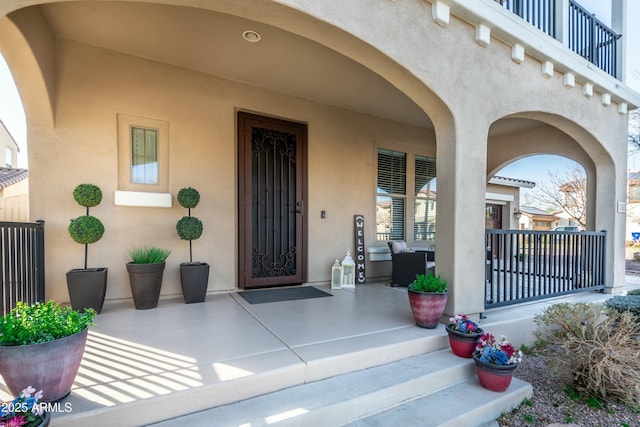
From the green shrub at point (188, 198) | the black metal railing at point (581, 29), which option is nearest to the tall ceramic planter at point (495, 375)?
the green shrub at point (188, 198)

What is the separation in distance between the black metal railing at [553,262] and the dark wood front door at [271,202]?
111 inches

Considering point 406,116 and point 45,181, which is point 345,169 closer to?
point 406,116

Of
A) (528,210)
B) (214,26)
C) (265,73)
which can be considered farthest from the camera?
(528,210)

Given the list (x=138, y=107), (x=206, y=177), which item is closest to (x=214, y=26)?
(x=138, y=107)

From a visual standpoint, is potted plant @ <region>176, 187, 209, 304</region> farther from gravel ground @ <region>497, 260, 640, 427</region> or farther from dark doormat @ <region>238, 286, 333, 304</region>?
gravel ground @ <region>497, 260, 640, 427</region>

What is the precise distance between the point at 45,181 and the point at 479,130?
15.9 ft

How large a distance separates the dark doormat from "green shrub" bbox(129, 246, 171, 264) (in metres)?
1.18

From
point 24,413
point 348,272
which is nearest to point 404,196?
point 348,272

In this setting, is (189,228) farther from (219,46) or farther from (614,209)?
(614,209)

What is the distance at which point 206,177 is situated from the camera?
14.0 ft

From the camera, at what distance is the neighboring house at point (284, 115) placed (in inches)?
116

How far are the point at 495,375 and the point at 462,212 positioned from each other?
1.48 meters

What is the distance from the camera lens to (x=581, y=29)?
4734 millimetres

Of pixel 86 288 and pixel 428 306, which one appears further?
pixel 86 288
